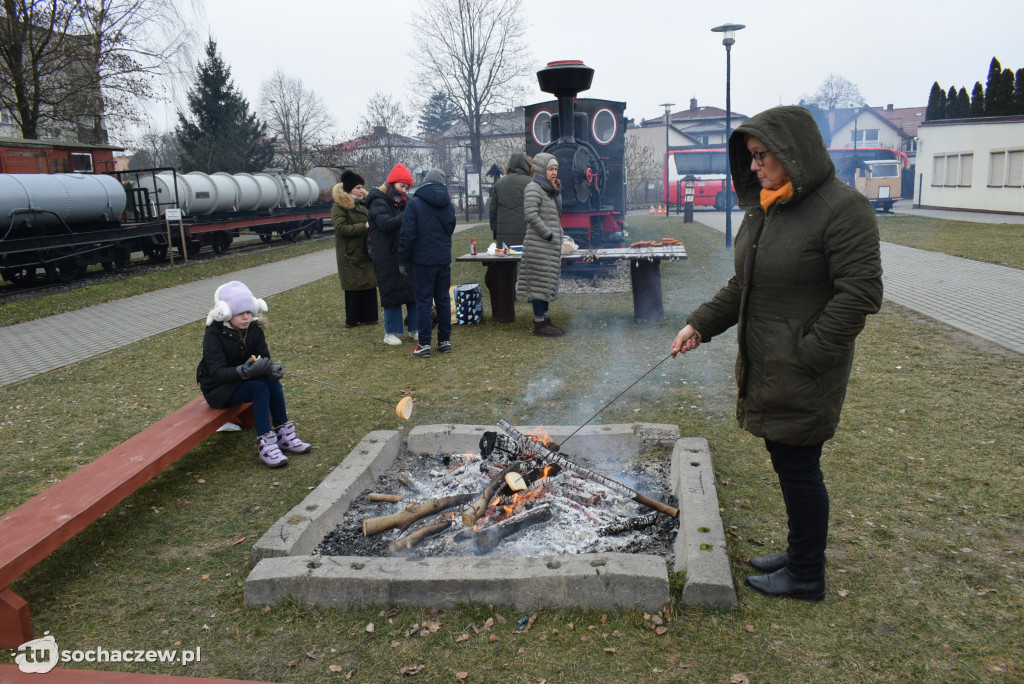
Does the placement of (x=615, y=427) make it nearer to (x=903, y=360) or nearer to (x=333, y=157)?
(x=903, y=360)

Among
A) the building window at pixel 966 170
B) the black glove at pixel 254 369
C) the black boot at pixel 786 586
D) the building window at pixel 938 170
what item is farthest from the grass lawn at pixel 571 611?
the building window at pixel 938 170

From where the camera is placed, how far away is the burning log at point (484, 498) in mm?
3785

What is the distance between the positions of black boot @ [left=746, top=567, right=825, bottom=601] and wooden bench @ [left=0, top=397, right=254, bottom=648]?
3142 millimetres

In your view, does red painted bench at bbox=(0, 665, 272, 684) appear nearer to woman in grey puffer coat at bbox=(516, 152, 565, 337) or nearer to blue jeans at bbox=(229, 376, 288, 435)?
blue jeans at bbox=(229, 376, 288, 435)

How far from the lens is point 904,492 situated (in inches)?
161

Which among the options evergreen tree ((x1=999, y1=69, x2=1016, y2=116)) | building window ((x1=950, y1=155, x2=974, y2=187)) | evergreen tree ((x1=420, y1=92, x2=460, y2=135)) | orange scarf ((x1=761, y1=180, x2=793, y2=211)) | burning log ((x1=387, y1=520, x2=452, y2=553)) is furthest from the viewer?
evergreen tree ((x1=420, y1=92, x2=460, y2=135))

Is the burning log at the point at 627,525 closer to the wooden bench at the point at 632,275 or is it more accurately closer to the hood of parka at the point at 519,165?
the wooden bench at the point at 632,275

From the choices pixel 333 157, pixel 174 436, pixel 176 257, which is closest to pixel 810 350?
pixel 174 436

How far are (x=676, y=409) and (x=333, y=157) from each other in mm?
36143

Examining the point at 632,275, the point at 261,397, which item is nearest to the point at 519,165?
the point at 632,275

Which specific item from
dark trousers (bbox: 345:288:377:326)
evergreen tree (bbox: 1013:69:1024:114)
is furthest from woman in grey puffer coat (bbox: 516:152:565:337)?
evergreen tree (bbox: 1013:69:1024:114)

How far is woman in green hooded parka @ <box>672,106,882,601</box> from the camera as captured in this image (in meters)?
2.62

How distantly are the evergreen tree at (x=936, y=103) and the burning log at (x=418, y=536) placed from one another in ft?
116

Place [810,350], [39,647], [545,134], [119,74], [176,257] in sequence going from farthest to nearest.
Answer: [119,74], [176,257], [545,134], [39,647], [810,350]
